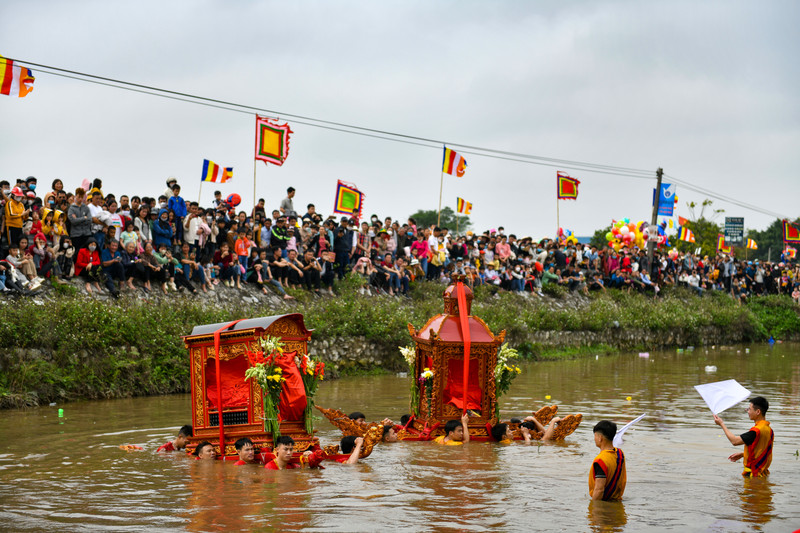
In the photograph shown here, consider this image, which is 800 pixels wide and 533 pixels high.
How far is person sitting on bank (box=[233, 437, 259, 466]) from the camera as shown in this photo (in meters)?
11.9

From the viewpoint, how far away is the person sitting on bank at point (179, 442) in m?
12.9

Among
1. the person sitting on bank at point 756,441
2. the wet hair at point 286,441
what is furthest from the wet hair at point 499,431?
the person sitting on bank at point 756,441

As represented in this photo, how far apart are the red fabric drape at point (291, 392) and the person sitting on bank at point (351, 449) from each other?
2.73 feet

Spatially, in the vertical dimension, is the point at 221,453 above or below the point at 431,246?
below

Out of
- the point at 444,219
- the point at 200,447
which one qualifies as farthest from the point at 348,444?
the point at 444,219

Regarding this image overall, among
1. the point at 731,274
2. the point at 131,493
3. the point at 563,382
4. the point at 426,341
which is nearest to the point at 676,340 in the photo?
the point at 731,274

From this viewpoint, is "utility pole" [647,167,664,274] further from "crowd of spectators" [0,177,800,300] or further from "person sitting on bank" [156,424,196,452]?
"person sitting on bank" [156,424,196,452]

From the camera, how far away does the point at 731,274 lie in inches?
1727

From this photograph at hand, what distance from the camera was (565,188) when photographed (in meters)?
37.2

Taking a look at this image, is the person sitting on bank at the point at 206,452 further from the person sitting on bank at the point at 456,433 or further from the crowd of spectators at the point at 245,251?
the crowd of spectators at the point at 245,251

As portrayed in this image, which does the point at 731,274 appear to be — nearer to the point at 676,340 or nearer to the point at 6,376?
the point at 676,340

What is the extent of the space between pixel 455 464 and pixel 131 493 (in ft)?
14.7

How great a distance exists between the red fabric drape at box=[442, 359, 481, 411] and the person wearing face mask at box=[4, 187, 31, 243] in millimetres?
10722

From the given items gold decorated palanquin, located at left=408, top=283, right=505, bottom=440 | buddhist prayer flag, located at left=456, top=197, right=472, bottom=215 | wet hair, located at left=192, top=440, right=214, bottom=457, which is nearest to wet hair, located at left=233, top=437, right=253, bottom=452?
wet hair, located at left=192, top=440, right=214, bottom=457
